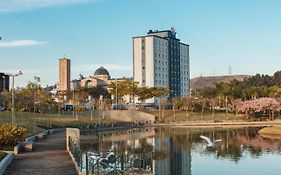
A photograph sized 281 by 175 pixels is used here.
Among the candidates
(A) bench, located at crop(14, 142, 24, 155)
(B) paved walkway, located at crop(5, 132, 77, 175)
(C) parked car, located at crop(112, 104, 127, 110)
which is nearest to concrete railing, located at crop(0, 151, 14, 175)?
(B) paved walkway, located at crop(5, 132, 77, 175)

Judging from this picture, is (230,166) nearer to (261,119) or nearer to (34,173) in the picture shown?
(34,173)

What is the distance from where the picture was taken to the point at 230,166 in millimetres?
27828

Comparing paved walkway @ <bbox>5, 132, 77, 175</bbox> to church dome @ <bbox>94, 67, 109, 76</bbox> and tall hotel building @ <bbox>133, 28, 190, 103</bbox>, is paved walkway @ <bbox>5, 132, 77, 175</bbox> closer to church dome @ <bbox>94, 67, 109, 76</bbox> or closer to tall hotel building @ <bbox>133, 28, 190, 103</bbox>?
tall hotel building @ <bbox>133, 28, 190, 103</bbox>

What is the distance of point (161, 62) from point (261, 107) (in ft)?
196

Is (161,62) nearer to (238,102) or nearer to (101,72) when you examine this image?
(238,102)

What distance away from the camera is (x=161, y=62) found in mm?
147000

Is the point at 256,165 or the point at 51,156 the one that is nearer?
the point at 51,156

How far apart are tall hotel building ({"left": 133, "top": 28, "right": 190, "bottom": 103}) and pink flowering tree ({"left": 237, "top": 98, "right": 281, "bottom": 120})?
2050 inches

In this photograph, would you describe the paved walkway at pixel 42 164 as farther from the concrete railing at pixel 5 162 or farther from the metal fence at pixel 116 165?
the metal fence at pixel 116 165

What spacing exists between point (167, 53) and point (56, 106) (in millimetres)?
66227

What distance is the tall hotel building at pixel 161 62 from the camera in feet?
469

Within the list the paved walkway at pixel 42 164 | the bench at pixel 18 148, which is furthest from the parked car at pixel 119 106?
the paved walkway at pixel 42 164

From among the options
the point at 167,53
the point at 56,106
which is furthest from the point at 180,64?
the point at 56,106

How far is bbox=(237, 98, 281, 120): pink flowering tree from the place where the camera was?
9138 centimetres
